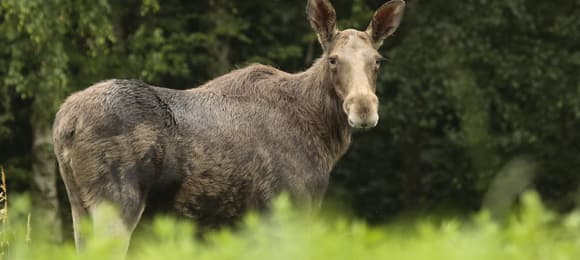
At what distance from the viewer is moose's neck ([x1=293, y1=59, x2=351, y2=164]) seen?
7.88m

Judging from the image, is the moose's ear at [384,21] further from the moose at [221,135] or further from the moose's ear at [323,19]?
the moose's ear at [323,19]

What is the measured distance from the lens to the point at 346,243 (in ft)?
8.78

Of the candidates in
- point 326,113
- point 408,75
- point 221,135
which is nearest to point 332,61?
point 326,113

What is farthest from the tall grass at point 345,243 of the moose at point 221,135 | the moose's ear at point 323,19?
the moose's ear at point 323,19

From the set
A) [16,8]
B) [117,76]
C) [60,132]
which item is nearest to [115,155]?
[60,132]

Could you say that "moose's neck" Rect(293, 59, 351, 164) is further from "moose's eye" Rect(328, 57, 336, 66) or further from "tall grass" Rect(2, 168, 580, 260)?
"tall grass" Rect(2, 168, 580, 260)

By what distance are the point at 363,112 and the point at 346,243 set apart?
4.42 meters

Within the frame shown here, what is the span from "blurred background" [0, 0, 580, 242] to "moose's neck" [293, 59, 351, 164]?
29.4 feet

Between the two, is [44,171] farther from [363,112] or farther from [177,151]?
[363,112]

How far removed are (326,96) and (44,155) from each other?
1044 cm

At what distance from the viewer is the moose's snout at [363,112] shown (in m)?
7.05

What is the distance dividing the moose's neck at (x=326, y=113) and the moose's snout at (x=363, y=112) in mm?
683

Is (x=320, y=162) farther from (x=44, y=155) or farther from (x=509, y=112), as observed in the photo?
(x=509, y=112)

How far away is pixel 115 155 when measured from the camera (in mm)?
6680
